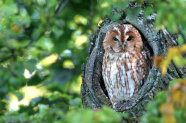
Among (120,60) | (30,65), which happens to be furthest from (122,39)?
(30,65)

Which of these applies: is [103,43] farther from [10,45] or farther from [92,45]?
[10,45]

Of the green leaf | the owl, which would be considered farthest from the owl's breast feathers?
the green leaf

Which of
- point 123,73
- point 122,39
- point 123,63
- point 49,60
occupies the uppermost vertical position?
point 49,60

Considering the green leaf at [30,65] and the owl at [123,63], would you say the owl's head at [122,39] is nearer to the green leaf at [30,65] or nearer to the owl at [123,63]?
the owl at [123,63]

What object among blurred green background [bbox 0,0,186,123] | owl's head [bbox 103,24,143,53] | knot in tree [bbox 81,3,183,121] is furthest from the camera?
owl's head [bbox 103,24,143,53]

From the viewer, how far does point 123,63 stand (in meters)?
5.08

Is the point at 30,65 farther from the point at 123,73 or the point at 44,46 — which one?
the point at 123,73

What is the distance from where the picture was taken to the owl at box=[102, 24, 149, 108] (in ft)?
16.3

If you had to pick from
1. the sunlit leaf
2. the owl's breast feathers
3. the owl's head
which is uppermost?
the sunlit leaf

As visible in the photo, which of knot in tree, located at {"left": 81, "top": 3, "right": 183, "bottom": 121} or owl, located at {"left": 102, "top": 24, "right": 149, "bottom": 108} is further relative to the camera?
owl, located at {"left": 102, "top": 24, "right": 149, "bottom": 108}

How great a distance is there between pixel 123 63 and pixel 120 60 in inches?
2.4

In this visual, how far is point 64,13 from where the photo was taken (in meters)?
4.78

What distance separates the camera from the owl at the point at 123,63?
4977 millimetres

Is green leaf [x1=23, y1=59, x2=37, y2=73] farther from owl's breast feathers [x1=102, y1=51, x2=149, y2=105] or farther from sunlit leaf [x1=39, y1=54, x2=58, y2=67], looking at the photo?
owl's breast feathers [x1=102, y1=51, x2=149, y2=105]
